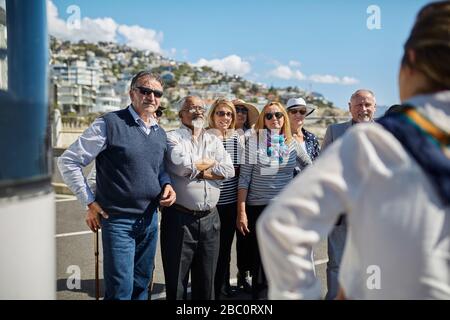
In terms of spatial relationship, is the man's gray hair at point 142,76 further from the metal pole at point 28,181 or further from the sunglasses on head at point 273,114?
the metal pole at point 28,181

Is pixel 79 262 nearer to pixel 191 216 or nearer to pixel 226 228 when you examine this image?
pixel 226 228

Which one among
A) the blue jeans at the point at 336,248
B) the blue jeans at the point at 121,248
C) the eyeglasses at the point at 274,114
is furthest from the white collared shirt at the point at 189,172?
the blue jeans at the point at 336,248

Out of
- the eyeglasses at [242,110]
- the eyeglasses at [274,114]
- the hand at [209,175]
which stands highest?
the eyeglasses at [242,110]

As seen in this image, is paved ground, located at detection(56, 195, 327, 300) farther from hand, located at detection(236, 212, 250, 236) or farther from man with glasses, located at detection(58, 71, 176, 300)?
man with glasses, located at detection(58, 71, 176, 300)

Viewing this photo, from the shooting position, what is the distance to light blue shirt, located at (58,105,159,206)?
330 centimetres

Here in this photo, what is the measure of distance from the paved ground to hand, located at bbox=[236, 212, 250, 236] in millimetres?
832

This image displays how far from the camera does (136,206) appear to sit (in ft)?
11.0

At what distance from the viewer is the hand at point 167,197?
3.43 m

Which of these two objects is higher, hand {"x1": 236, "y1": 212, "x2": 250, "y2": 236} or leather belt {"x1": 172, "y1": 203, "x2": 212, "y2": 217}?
leather belt {"x1": 172, "y1": 203, "x2": 212, "y2": 217}

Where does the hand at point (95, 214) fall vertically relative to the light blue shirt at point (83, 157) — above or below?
below

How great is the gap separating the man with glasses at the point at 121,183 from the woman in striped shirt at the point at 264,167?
1096 mm

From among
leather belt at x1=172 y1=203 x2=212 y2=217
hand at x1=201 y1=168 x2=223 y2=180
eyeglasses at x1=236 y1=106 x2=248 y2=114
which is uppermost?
eyeglasses at x1=236 y1=106 x2=248 y2=114

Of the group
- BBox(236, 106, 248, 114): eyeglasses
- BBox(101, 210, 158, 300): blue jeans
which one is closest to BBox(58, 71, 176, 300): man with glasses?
BBox(101, 210, 158, 300): blue jeans

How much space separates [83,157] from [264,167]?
5.78 feet
